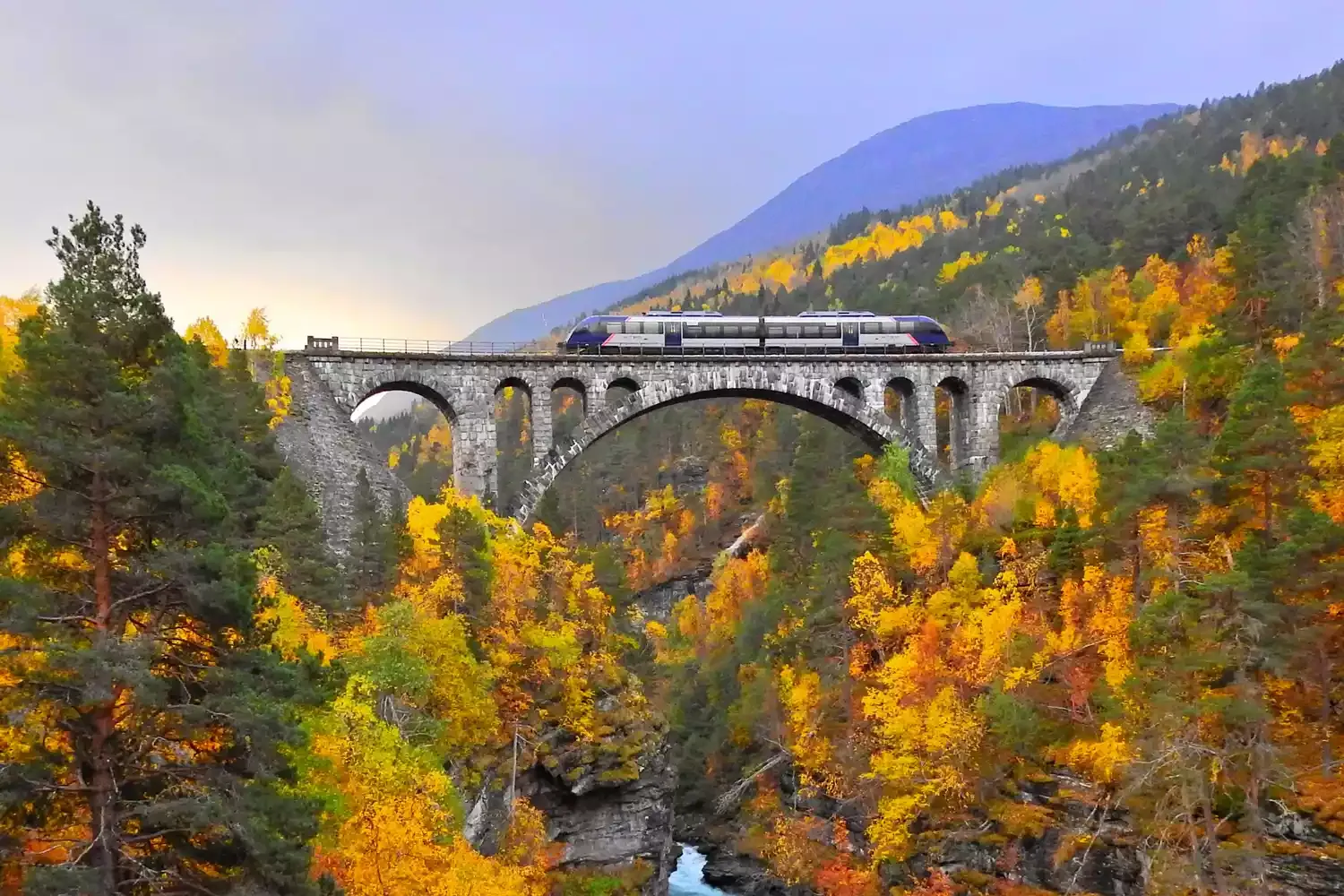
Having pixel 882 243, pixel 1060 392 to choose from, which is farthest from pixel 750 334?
pixel 882 243

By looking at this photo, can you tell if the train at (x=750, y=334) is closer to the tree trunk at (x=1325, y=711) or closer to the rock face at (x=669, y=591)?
the tree trunk at (x=1325, y=711)

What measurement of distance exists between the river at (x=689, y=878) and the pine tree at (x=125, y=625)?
32954mm

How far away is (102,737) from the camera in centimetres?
1037

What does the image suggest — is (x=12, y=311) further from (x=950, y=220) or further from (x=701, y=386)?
(x=950, y=220)

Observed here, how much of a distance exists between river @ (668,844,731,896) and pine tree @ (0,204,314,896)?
33.0 metres

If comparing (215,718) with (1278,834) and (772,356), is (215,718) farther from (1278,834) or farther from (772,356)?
(772,356)

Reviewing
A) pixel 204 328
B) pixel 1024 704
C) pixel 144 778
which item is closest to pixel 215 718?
pixel 144 778

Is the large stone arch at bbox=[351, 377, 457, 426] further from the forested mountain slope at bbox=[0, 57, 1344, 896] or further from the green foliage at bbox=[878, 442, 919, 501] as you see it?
the green foliage at bbox=[878, 442, 919, 501]

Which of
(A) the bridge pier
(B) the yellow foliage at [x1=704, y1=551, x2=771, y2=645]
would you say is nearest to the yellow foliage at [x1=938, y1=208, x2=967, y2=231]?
(B) the yellow foliage at [x1=704, y1=551, x2=771, y2=645]

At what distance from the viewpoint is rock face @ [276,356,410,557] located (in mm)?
35188

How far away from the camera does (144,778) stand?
10664 mm

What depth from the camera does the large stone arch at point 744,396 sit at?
43.1m

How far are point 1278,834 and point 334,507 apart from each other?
31.1 m

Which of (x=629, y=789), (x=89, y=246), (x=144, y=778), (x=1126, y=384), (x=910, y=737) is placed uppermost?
(x=89, y=246)
